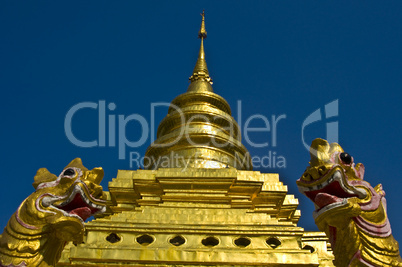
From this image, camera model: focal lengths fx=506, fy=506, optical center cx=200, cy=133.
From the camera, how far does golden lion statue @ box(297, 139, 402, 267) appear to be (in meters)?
8.38

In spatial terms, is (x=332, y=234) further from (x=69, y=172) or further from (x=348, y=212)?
(x=69, y=172)

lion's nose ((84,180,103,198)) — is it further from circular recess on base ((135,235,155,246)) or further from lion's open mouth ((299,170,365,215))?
lion's open mouth ((299,170,365,215))

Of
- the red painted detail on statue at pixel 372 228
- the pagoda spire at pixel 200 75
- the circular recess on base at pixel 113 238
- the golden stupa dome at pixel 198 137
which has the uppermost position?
the pagoda spire at pixel 200 75

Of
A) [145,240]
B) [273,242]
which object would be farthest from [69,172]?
[273,242]

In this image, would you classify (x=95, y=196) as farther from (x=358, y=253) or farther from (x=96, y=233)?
(x=358, y=253)

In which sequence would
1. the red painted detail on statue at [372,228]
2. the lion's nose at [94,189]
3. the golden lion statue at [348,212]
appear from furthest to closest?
1. the lion's nose at [94,189]
2. the red painted detail on statue at [372,228]
3. the golden lion statue at [348,212]

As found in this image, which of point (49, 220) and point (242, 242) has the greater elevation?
point (242, 242)

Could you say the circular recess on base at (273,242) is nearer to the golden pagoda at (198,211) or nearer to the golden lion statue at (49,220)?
the golden pagoda at (198,211)

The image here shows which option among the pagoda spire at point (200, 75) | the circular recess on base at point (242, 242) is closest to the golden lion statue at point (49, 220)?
the circular recess on base at point (242, 242)

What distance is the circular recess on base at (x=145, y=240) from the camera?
9734mm

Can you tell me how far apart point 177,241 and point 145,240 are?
620 millimetres

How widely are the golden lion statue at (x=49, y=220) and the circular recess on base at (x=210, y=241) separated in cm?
213

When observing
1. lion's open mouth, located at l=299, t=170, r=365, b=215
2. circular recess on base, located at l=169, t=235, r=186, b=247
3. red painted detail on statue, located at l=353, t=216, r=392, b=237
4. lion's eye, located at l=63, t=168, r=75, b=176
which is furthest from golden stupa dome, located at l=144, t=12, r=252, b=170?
red painted detail on statue, located at l=353, t=216, r=392, b=237

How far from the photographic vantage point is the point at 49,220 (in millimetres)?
8453
